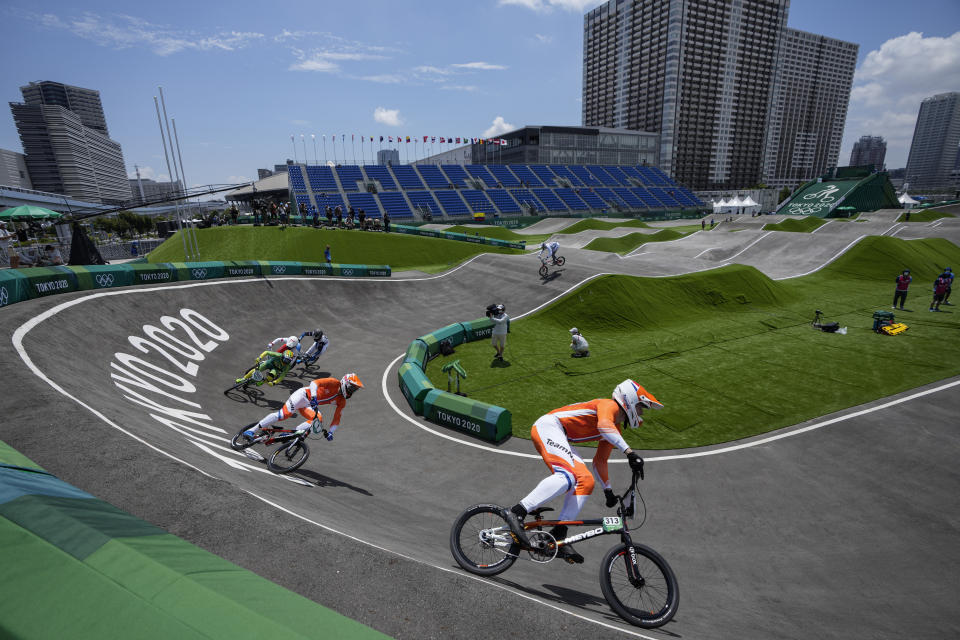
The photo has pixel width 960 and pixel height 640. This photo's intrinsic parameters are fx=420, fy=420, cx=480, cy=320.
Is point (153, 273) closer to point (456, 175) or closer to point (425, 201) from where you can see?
point (425, 201)

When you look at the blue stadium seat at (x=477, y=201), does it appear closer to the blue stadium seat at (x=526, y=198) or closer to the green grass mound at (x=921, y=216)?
the blue stadium seat at (x=526, y=198)

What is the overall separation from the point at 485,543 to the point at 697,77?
6712 inches

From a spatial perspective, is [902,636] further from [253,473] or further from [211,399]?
→ [211,399]

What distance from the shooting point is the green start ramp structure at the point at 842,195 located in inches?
2896

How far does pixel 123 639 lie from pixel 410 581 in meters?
2.68

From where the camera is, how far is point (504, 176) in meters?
85.6

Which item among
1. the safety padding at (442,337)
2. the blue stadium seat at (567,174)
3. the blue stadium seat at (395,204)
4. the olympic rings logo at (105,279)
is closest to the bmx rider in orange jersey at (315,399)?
the safety padding at (442,337)

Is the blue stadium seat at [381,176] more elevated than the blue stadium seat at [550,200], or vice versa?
the blue stadium seat at [381,176]

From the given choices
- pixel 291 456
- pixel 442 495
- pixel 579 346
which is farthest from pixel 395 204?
pixel 442 495

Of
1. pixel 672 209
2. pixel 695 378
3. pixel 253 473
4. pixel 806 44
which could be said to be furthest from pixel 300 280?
pixel 806 44

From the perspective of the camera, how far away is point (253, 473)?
8.05 metres

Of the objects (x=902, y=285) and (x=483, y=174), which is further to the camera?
(x=483, y=174)

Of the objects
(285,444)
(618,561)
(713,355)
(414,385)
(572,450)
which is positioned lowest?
(713,355)

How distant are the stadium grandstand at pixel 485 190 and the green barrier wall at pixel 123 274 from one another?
38.4m
